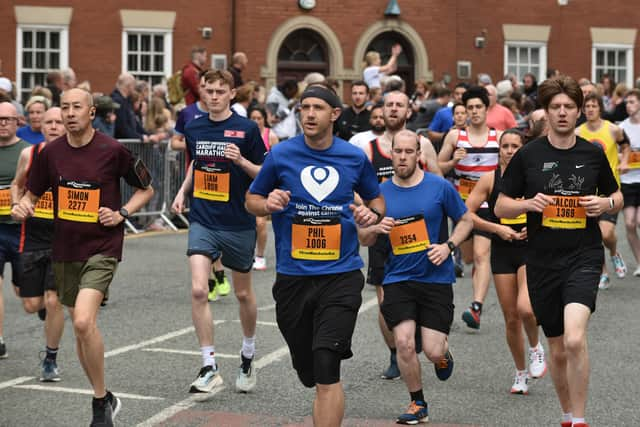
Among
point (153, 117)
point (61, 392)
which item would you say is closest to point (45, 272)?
point (61, 392)

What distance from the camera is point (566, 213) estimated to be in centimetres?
716

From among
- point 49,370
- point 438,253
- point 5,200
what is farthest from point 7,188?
point 438,253

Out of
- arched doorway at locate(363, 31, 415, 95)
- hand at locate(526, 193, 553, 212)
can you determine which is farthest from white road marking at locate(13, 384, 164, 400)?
arched doorway at locate(363, 31, 415, 95)

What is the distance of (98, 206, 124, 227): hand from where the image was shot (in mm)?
7688

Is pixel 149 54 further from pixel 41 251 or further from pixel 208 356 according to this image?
pixel 208 356

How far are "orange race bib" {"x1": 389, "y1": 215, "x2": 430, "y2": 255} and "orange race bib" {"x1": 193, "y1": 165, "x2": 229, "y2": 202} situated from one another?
5.42 feet

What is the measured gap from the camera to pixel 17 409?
8.12 metres

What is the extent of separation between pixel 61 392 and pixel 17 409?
1.76 ft

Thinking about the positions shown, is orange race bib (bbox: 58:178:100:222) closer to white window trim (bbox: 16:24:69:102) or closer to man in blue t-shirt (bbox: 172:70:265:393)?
man in blue t-shirt (bbox: 172:70:265:393)

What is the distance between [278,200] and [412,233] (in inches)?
58.3

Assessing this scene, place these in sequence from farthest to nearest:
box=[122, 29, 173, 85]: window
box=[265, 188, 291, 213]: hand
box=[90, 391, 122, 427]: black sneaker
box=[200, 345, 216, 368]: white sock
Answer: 1. box=[122, 29, 173, 85]: window
2. box=[200, 345, 216, 368]: white sock
3. box=[90, 391, 122, 427]: black sneaker
4. box=[265, 188, 291, 213]: hand

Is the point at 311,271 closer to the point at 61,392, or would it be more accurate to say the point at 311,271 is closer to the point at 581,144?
the point at 581,144

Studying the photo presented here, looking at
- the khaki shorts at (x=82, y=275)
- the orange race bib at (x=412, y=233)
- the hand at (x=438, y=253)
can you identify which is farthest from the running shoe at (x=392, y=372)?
the khaki shorts at (x=82, y=275)

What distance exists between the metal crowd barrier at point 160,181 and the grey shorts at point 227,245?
9.42m
